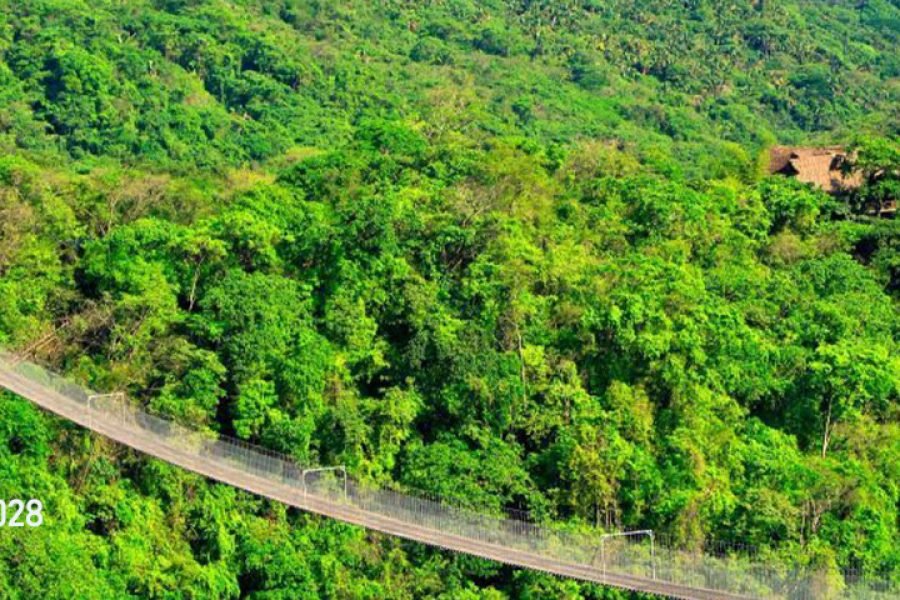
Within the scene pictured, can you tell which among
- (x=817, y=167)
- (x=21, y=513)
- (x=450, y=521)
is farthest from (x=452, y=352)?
(x=817, y=167)

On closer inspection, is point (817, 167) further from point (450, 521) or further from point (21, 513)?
point (21, 513)

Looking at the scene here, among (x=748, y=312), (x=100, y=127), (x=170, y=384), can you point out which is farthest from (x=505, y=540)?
(x=100, y=127)

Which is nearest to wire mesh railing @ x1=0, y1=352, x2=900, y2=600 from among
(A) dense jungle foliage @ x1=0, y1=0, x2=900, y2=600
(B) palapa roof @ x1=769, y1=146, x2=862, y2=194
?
(A) dense jungle foliage @ x1=0, y1=0, x2=900, y2=600

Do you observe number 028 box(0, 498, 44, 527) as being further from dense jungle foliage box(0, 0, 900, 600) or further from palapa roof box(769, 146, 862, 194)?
palapa roof box(769, 146, 862, 194)

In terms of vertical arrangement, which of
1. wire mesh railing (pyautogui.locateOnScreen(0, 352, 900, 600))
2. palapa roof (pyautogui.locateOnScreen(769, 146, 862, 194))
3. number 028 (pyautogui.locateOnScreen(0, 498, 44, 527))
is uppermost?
palapa roof (pyautogui.locateOnScreen(769, 146, 862, 194))

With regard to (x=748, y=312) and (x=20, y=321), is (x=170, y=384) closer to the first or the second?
(x=20, y=321)
